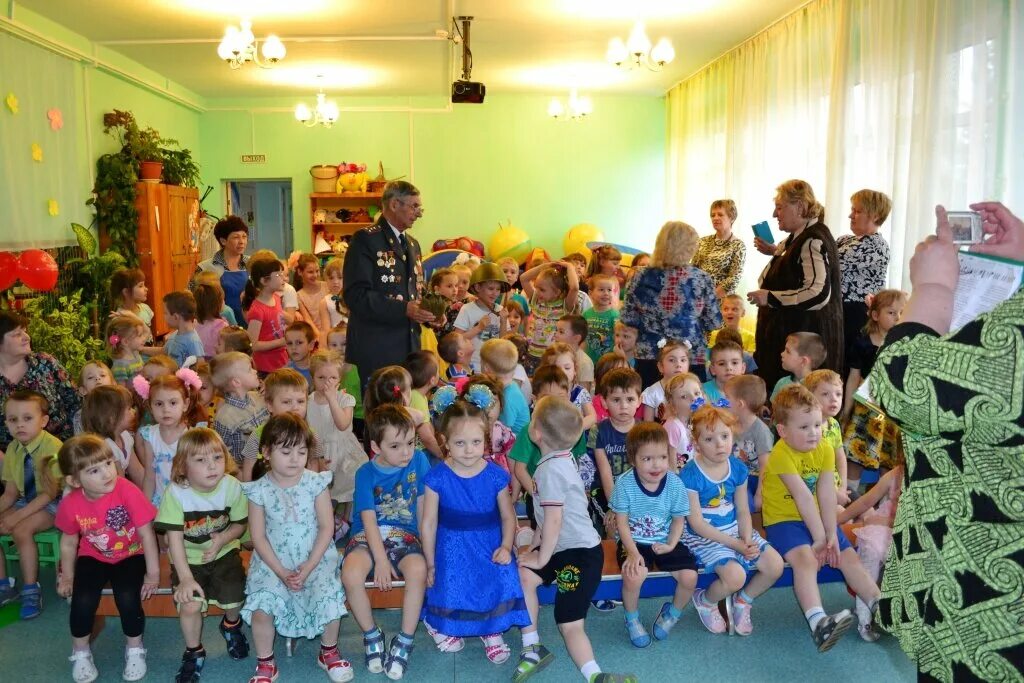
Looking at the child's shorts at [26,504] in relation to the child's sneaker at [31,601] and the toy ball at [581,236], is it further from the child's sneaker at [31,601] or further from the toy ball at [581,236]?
the toy ball at [581,236]

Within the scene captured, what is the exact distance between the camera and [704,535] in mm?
3146

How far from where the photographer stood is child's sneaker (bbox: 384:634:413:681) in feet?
9.57

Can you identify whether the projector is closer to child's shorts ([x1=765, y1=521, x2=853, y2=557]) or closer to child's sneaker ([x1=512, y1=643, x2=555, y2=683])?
child's shorts ([x1=765, y1=521, x2=853, y2=557])

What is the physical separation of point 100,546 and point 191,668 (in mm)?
532

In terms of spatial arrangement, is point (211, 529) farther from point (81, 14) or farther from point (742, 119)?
point (742, 119)

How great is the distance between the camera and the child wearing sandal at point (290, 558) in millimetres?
2891

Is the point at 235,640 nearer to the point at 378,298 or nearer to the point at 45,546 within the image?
the point at 45,546

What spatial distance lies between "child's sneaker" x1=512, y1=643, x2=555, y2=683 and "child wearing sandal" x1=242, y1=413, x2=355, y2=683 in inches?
23.1

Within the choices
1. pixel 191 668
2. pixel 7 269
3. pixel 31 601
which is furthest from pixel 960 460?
pixel 7 269

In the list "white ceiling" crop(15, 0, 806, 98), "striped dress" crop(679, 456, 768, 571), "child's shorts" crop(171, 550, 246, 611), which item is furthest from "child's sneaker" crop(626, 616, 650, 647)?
"white ceiling" crop(15, 0, 806, 98)

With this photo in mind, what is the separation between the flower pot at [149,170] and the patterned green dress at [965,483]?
30.1 ft

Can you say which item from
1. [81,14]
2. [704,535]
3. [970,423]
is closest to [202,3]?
[81,14]

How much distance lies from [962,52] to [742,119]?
3879 mm

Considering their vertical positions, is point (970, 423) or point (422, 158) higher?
point (422, 158)
